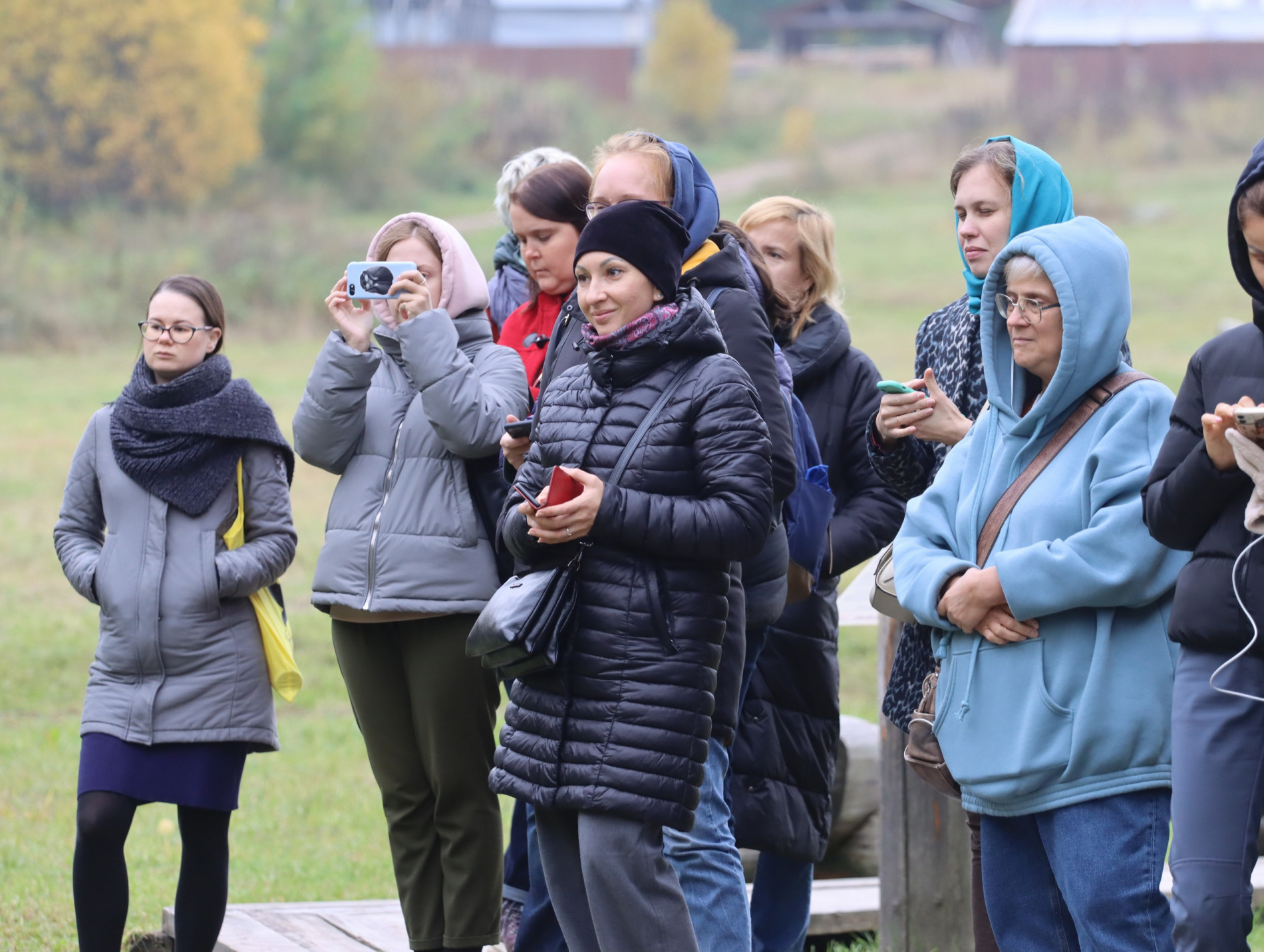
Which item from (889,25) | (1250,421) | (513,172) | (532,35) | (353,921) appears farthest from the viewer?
(889,25)

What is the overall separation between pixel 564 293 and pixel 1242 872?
87.4 inches

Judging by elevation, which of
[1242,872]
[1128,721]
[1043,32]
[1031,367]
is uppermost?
[1043,32]

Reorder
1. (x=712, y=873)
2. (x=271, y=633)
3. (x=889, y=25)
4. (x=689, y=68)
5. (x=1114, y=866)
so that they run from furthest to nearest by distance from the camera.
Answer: (x=889, y=25) → (x=689, y=68) → (x=271, y=633) → (x=712, y=873) → (x=1114, y=866)

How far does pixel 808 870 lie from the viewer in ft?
14.0

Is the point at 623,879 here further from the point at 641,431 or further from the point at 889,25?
the point at 889,25

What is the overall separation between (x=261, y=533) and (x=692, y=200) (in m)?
1.50

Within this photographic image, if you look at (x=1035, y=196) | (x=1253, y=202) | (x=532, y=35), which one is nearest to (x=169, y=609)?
(x=1035, y=196)

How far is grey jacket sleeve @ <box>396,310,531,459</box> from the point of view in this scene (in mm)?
3822

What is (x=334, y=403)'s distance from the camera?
394 cm

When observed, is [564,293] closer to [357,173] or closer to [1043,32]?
[357,173]

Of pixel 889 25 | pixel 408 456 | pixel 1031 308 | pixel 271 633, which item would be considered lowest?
pixel 271 633

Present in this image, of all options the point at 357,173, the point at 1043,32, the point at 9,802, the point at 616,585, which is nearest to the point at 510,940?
the point at 616,585

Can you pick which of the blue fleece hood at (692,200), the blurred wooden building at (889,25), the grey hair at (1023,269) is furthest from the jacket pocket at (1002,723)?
the blurred wooden building at (889,25)

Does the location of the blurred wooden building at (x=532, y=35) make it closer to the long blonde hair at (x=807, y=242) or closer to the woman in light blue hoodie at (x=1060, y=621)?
the long blonde hair at (x=807, y=242)
